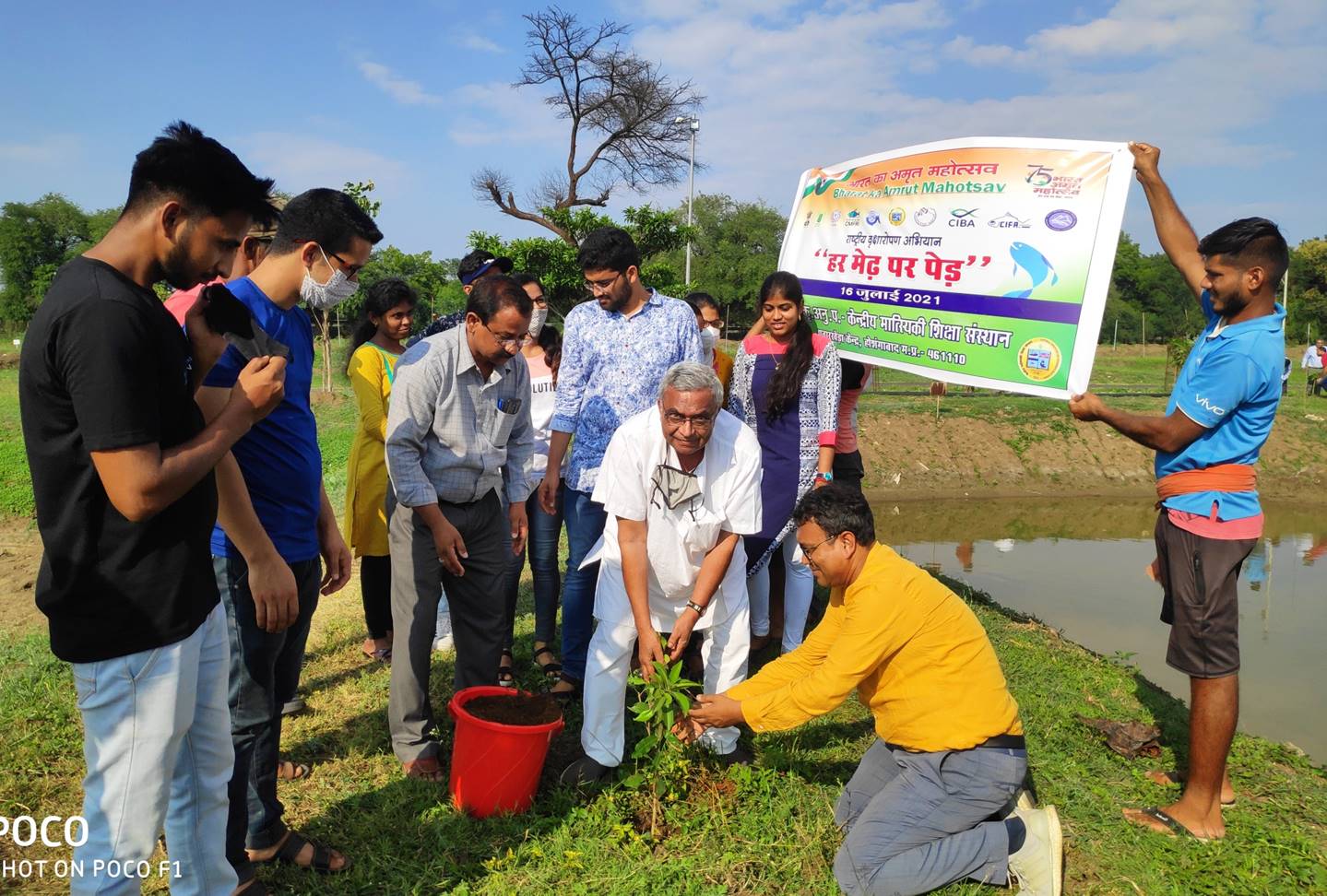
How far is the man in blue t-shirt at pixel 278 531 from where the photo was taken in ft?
8.30

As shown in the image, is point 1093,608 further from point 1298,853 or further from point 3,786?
point 3,786

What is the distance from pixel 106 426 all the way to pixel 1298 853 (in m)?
4.13

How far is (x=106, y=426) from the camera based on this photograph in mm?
1701

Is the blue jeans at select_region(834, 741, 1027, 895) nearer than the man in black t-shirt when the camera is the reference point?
No

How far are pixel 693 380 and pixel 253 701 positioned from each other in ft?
6.08

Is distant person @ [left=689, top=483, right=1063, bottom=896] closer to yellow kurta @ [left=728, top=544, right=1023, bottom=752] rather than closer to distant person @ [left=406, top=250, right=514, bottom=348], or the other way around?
yellow kurta @ [left=728, top=544, right=1023, bottom=752]

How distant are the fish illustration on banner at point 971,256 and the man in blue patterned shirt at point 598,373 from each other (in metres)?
1.41

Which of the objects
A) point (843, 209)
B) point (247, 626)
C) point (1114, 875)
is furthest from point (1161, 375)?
point (247, 626)

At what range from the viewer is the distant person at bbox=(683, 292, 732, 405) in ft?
17.1

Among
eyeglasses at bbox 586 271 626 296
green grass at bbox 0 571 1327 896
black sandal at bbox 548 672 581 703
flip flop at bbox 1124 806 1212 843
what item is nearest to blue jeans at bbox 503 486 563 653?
black sandal at bbox 548 672 581 703

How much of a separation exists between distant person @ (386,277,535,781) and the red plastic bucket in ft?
1.10

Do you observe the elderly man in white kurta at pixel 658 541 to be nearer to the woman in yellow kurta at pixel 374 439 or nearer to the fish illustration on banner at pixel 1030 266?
the woman in yellow kurta at pixel 374 439

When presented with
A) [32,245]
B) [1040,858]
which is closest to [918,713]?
[1040,858]

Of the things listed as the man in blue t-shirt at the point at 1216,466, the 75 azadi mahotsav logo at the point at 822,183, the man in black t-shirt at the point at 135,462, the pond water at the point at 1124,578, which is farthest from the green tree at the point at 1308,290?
the man in black t-shirt at the point at 135,462
